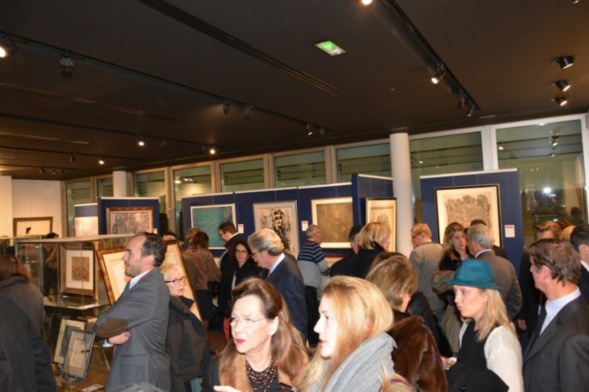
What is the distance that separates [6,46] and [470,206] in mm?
6902

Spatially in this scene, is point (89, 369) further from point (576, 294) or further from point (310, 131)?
point (310, 131)

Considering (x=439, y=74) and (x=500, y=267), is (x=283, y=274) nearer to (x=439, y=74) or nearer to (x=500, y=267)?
(x=500, y=267)

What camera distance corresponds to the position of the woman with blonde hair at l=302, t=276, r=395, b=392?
60.2 inches

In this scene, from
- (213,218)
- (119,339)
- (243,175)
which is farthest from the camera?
(243,175)

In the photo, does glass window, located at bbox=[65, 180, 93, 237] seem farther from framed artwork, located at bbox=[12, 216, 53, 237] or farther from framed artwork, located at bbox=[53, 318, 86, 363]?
framed artwork, located at bbox=[53, 318, 86, 363]

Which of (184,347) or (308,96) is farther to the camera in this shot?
(308,96)

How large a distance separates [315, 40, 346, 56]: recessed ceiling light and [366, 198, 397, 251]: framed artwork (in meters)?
3.83

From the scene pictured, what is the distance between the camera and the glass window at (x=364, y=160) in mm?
11062

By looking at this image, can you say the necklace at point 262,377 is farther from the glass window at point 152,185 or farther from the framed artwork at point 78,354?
the glass window at point 152,185

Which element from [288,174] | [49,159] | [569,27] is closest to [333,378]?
[569,27]

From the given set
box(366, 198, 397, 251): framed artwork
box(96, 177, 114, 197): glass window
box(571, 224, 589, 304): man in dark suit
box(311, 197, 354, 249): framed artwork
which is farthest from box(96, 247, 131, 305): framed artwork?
box(96, 177, 114, 197): glass window

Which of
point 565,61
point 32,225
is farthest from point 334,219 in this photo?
point 32,225

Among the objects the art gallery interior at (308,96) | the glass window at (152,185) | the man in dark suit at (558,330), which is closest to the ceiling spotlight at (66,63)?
the art gallery interior at (308,96)

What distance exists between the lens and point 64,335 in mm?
3865
